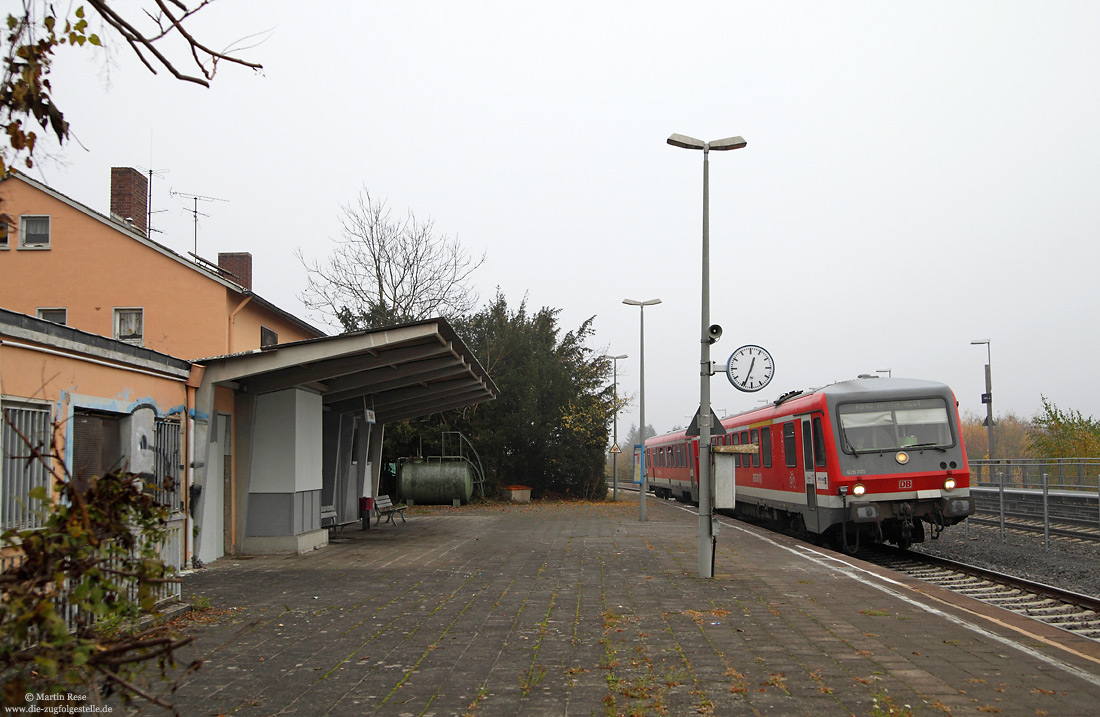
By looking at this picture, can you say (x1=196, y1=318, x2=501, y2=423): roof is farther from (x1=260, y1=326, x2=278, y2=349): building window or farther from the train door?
the train door

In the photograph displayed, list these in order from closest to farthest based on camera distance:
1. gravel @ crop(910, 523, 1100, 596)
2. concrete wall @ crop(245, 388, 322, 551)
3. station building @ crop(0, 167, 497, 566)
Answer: station building @ crop(0, 167, 497, 566) → gravel @ crop(910, 523, 1100, 596) → concrete wall @ crop(245, 388, 322, 551)

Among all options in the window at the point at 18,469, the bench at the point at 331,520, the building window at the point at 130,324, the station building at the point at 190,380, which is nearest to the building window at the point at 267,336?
the station building at the point at 190,380

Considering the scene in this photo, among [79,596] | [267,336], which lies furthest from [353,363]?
[79,596]

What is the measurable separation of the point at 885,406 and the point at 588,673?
1055 centimetres

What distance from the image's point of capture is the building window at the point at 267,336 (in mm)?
19697

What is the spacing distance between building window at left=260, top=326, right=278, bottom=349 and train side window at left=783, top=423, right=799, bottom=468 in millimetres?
11138

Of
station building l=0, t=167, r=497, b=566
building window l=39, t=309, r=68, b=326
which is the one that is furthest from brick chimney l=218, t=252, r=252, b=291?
building window l=39, t=309, r=68, b=326

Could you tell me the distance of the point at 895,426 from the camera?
14992 mm

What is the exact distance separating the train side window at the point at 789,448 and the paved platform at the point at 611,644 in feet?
15.4

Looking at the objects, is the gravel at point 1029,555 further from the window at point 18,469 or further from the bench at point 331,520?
the window at point 18,469

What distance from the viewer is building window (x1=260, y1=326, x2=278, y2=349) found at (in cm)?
1970

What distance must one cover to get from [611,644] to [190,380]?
24.1 feet

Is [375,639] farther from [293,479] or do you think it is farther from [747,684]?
[293,479]

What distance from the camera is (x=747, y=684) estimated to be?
5.92 m
